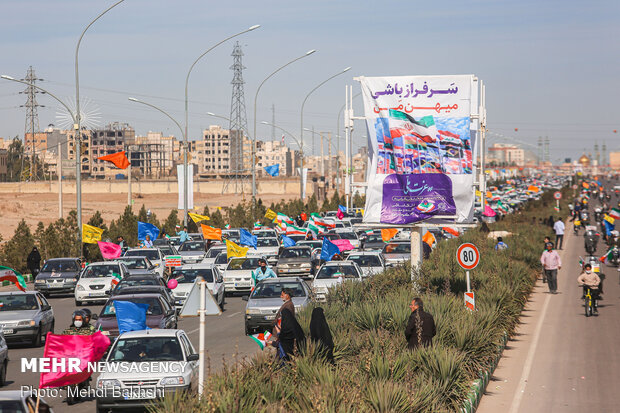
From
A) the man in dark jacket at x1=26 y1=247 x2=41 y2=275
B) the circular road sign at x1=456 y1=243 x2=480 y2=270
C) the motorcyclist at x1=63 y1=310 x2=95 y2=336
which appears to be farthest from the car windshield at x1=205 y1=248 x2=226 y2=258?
the motorcyclist at x1=63 y1=310 x2=95 y2=336

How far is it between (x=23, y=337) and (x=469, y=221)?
11395 millimetres

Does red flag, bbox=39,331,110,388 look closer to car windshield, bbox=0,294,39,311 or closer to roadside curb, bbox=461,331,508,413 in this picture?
roadside curb, bbox=461,331,508,413

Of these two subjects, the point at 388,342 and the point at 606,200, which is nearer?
the point at 388,342

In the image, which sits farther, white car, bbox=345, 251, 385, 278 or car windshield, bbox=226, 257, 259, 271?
car windshield, bbox=226, 257, 259, 271

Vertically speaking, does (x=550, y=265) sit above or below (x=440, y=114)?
below

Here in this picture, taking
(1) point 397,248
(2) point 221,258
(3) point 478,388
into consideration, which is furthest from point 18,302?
(1) point 397,248

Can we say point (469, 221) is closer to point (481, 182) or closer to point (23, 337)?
point (481, 182)

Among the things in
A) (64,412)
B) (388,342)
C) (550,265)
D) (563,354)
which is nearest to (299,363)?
(388,342)

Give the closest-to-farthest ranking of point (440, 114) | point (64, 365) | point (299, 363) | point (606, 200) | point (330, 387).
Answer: point (330, 387)
point (299, 363)
point (64, 365)
point (440, 114)
point (606, 200)

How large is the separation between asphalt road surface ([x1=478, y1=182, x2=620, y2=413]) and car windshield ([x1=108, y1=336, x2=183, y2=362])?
14.9ft

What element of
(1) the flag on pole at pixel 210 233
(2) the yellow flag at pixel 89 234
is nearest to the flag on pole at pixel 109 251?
(2) the yellow flag at pixel 89 234

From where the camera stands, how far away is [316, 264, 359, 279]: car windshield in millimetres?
27859

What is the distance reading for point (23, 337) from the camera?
20500 mm

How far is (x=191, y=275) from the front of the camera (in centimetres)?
2859
